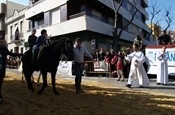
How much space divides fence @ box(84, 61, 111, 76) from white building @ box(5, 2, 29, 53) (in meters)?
28.3

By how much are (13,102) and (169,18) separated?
50178 millimetres

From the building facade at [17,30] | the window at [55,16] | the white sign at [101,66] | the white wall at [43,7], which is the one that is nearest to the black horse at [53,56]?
the white sign at [101,66]

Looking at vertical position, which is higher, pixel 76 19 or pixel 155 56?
pixel 76 19

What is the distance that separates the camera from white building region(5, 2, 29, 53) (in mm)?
48750

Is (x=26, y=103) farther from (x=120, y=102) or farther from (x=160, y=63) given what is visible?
(x=160, y=63)

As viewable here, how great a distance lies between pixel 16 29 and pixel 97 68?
34.5 meters

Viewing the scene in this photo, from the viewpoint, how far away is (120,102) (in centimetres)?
929

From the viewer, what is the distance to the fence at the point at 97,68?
19.6 metres

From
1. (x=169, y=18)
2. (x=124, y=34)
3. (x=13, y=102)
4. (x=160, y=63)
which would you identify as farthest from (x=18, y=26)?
(x=13, y=102)

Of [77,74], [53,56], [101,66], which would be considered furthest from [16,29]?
[53,56]

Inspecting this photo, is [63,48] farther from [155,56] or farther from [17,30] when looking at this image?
[17,30]

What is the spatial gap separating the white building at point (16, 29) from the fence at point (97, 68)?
92.8 ft

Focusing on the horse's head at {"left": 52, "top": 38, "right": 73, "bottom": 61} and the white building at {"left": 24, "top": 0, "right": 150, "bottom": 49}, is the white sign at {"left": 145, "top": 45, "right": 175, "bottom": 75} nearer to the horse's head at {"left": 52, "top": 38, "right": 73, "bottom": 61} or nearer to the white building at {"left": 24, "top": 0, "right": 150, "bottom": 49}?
the horse's head at {"left": 52, "top": 38, "right": 73, "bottom": 61}

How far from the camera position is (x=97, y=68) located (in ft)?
67.6
